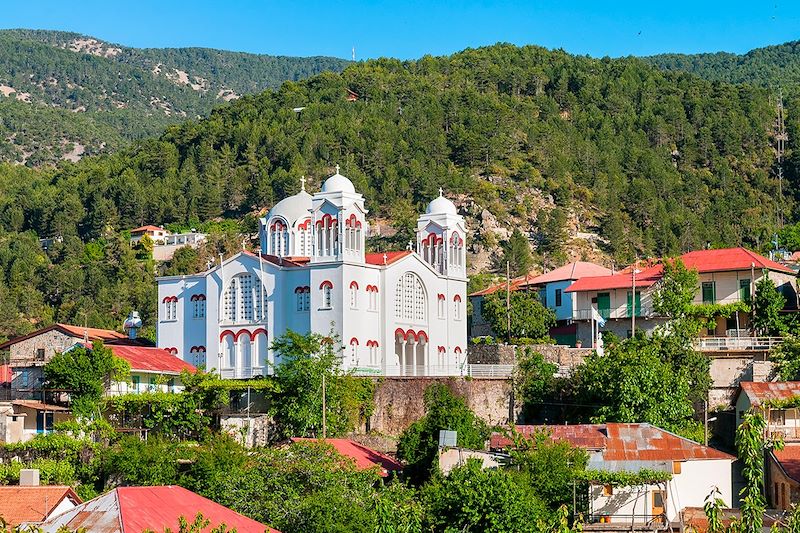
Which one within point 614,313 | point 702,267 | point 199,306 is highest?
point 702,267

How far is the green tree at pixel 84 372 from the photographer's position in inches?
2340

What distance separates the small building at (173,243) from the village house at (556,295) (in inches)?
1321

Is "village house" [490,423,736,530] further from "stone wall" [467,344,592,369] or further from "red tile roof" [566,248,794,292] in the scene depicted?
"red tile roof" [566,248,794,292]

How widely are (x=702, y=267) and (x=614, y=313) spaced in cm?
523

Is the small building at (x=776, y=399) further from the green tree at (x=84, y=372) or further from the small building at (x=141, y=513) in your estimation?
the green tree at (x=84, y=372)

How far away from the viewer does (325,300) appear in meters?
64.8

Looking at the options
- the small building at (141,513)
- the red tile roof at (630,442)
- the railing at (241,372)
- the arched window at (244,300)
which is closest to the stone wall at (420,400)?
the railing at (241,372)

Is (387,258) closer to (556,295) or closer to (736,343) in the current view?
(736,343)

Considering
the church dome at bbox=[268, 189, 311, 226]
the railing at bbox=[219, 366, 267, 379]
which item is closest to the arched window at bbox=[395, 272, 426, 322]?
the church dome at bbox=[268, 189, 311, 226]

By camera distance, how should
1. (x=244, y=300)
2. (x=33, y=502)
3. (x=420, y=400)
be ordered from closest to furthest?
(x=33, y=502), (x=420, y=400), (x=244, y=300)

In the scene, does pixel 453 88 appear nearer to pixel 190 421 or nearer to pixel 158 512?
pixel 190 421

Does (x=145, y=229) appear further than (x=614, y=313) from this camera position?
Yes

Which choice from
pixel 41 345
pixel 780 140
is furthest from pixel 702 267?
pixel 780 140

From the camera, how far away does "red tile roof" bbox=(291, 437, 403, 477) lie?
176ft
